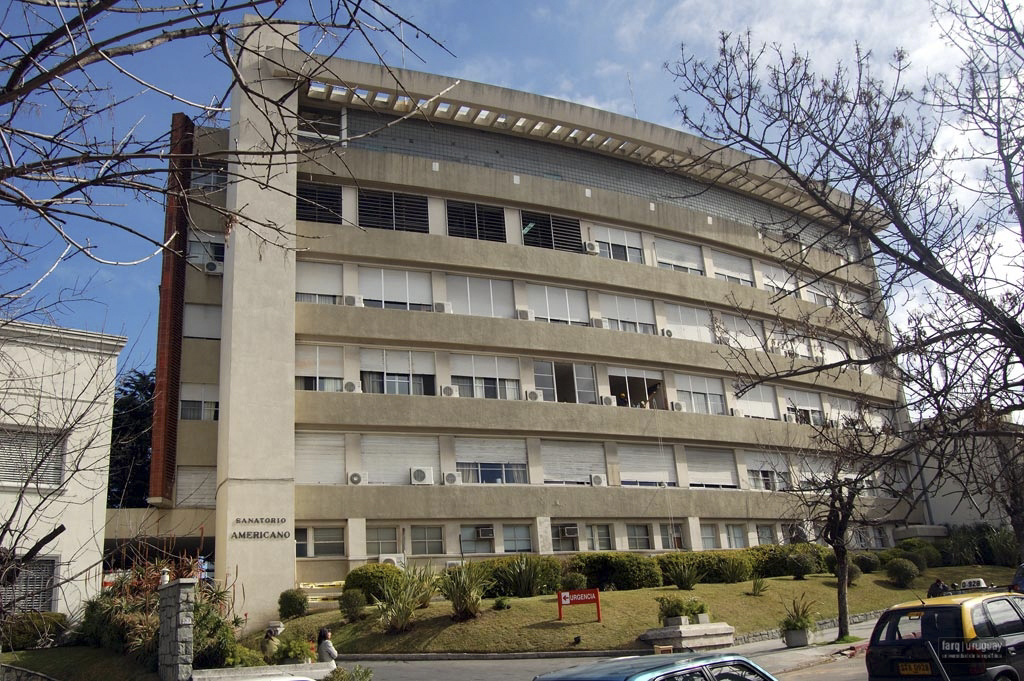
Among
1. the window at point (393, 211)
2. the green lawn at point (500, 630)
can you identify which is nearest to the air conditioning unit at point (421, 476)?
the green lawn at point (500, 630)

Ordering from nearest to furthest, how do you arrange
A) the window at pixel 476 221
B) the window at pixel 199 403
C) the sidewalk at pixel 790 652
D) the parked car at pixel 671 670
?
the parked car at pixel 671 670 → the sidewalk at pixel 790 652 → the window at pixel 199 403 → the window at pixel 476 221

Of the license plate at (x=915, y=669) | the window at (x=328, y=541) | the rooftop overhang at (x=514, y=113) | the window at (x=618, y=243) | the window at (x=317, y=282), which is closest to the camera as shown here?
the license plate at (x=915, y=669)

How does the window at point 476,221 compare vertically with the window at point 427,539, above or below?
above

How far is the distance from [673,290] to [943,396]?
2809cm

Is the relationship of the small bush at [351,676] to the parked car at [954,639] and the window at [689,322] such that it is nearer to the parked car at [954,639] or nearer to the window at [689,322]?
the parked car at [954,639]

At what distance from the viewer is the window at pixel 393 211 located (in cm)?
3109

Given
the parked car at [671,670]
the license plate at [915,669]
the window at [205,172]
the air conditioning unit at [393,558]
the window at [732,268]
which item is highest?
the window at [732,268]

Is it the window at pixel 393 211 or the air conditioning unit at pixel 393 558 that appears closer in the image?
the air conditioning unit at pixel 393 558

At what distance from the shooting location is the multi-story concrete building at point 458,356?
27062 millimetres

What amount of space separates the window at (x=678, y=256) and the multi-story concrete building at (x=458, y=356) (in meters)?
0.09

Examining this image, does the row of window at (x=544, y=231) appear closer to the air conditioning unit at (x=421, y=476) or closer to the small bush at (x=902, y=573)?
the air conditioning unit at (x=421, y=476)

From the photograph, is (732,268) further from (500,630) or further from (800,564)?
(500,630)

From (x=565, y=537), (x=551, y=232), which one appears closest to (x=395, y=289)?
(x=551, y=232)

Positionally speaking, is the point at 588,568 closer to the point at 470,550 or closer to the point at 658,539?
the point at 470,550
